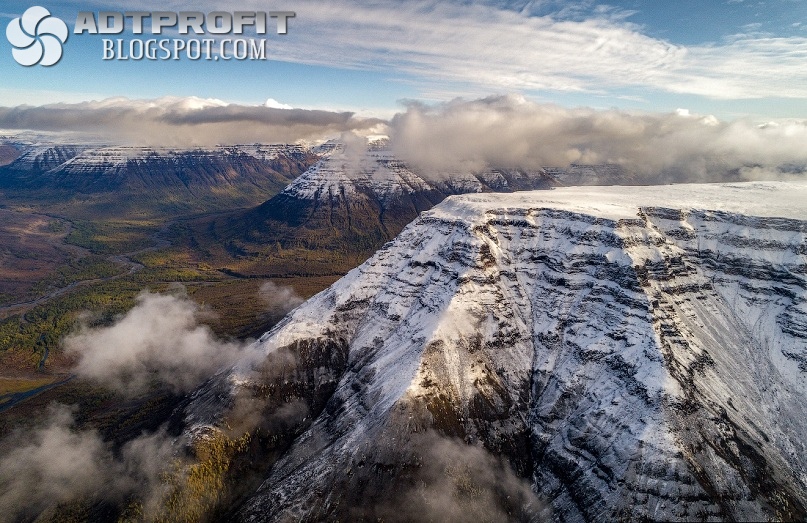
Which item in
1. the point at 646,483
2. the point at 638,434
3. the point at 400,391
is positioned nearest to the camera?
the point at 646,483

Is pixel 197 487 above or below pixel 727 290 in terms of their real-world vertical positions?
below

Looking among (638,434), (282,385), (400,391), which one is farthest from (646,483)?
(282,385)

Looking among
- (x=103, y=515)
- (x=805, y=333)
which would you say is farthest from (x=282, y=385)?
(x=805, y=333)

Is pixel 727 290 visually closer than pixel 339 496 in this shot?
No

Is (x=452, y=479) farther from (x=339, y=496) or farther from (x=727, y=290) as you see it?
(x=727, y=290)

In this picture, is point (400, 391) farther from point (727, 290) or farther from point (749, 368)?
point (727, 290)

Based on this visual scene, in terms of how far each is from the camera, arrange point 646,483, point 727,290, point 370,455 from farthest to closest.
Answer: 1. point 727,290
2. point 370,455
3. point 646,483

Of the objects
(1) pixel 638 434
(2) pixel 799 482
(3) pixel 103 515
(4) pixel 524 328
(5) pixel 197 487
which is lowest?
(3) pixel 103 515
